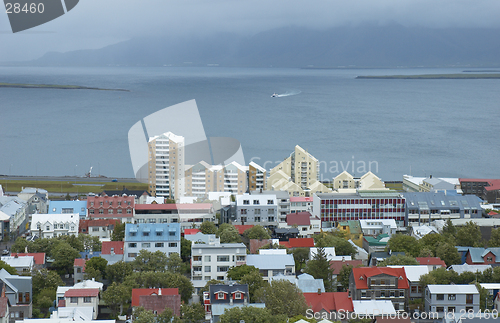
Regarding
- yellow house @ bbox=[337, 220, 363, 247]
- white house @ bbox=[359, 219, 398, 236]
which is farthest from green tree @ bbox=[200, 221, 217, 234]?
white house @ bbox=[359, 219, 398, 236]

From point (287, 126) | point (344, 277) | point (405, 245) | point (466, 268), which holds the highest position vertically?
point (287, 126)

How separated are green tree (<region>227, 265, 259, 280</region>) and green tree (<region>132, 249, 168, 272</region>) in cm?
120

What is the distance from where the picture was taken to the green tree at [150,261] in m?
10.6

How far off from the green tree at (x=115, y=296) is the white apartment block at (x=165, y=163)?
9.73m

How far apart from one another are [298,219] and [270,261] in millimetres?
3837

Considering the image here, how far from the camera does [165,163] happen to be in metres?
19.4

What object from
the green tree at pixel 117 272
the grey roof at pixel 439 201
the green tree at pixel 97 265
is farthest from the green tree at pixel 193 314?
the grey roof at pixel 439 201

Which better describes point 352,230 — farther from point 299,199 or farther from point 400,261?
point 400,261

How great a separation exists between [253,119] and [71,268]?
31765 millimetres

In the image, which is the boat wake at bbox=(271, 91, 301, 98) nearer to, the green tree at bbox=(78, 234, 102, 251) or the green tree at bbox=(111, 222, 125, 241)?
the green tree at bbox=(111, 222, 125, 241)

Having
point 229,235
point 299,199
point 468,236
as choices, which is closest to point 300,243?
point 229,235

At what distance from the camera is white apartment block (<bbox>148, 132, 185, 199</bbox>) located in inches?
755

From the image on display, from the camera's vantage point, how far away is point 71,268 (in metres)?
11.1

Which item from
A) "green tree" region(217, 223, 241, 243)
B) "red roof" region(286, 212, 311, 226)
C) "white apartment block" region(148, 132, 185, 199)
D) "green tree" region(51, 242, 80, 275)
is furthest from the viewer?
"white apartment block" region(148, 132, 185, 199)
